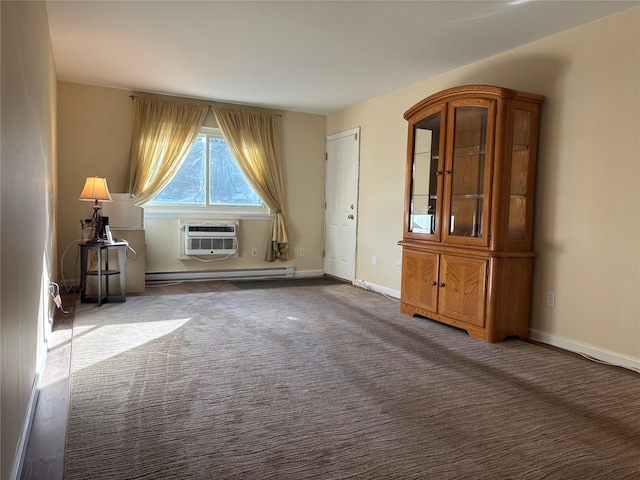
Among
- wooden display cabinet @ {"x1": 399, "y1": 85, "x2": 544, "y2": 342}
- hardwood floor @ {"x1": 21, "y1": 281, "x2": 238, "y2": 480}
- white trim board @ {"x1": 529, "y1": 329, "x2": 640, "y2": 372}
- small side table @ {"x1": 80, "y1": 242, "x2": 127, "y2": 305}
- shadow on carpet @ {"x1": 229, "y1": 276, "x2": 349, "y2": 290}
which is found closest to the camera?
hardwood floor @ {"x1": 21, "y1": 281, "x2": 238, "y2": 480}


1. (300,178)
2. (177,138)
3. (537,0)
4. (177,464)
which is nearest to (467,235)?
(537,0)

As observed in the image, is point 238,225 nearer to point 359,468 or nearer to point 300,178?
point 300,178

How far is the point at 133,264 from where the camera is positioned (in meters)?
4.93

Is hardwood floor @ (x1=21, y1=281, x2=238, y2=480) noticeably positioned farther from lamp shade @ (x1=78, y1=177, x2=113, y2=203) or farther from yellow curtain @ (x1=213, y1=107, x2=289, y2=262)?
yellow curtain @ (x1=213, y1=107, x2=289, y2=262)

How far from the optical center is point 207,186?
590cm

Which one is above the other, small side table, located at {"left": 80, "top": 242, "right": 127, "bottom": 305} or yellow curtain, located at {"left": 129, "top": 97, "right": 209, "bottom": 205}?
yellow curtain, located at {"left": 129, "top": 97, "right": 209, "bottom": 205}

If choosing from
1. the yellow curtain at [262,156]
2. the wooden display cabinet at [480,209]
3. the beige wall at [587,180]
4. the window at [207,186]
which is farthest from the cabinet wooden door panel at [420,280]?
A: the window at [207,186]

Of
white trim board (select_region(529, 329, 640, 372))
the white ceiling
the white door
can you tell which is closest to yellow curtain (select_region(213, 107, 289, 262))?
the white door

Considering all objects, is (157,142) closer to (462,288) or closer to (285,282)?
(285,282)

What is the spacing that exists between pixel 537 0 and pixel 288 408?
2.87 m

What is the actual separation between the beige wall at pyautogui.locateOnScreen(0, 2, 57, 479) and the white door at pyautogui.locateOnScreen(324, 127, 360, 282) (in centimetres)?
393

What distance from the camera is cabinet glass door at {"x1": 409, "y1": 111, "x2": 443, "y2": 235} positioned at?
153 inches

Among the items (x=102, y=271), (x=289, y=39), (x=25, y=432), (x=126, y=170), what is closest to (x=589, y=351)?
(x=289, y=39)

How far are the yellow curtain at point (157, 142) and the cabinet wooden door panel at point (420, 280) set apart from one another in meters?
3.13
